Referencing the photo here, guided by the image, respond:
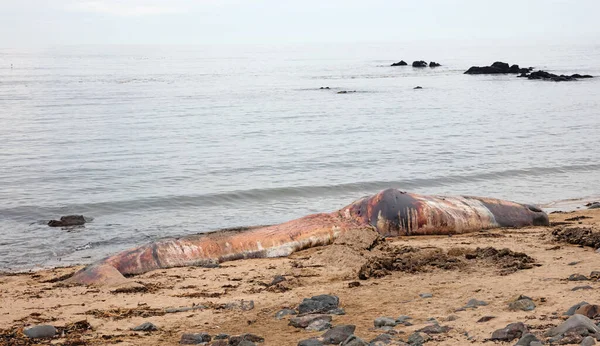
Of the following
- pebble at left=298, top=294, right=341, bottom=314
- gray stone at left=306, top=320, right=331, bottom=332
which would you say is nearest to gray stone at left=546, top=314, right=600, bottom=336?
gray stone at left=306, top=320, right=331, bottom=332

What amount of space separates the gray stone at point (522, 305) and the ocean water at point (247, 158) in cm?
691

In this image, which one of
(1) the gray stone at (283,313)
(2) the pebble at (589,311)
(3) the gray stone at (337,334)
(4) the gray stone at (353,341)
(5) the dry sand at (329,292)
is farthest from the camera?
(1) the gray stone at (283,313)

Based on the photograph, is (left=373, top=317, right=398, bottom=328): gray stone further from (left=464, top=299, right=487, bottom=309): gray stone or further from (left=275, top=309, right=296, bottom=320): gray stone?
(left=275, top=309, right=296, bottom=320): gray stone

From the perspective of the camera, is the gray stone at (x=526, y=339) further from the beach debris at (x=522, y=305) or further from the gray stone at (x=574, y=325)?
the beach debris at (x=522, y=305)

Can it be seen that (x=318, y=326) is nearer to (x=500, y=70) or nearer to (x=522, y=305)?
(x=522, y=305)

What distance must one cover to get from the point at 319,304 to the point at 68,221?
297 inches

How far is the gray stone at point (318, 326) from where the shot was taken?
615 cm

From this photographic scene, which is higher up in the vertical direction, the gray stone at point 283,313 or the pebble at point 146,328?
the gray stone at point 283,313

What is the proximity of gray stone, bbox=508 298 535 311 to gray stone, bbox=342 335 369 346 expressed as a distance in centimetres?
151

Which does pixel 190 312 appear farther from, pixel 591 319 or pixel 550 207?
pixel 550 207

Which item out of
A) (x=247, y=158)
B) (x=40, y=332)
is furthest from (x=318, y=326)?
(x=247, y=158)

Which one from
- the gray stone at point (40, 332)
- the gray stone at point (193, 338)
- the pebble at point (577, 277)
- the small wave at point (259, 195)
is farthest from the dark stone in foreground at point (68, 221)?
the pebble at point (577, 277)

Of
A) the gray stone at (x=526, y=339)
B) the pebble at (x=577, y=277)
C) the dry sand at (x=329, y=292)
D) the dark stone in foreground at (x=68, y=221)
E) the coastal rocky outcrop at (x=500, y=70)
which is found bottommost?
the dark stone in foreground at (x=68, y=221)

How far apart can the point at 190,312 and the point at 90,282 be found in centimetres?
206
